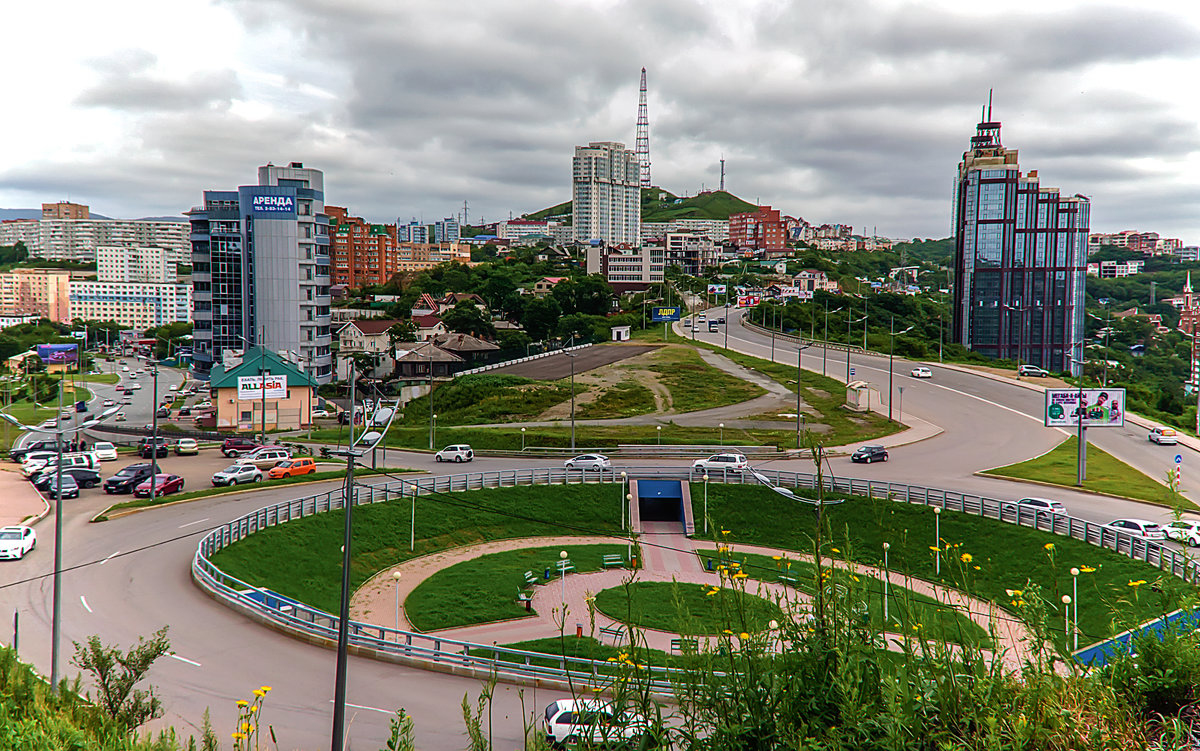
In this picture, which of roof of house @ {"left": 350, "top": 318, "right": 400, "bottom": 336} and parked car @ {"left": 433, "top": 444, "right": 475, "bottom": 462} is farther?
roof of house @ {"left": 350, "top": 318, "right": 400, "bottom": 336}

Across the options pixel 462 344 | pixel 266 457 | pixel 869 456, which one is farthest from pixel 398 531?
pixel 462 344

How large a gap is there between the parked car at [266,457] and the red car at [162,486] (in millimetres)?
5133

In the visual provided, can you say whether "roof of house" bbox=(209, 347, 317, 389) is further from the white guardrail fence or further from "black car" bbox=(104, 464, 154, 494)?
the white guardrail fence

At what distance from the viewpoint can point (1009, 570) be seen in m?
32.8

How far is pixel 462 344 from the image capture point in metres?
88.1

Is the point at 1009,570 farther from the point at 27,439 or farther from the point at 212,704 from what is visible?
the point at 27,439

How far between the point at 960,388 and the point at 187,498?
198 feet

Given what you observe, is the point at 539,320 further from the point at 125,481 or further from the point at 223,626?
the point at 223,626

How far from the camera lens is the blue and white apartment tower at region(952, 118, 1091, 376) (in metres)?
132

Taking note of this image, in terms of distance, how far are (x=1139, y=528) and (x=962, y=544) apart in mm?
8387

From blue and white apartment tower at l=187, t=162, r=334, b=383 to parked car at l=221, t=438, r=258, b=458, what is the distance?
29.6 metres

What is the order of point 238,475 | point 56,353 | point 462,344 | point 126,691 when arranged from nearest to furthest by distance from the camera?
1. point 126,691
2. point 238,475
3. point 462,344
4. point 56,353

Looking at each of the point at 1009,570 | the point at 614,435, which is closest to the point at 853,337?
the point at 614,435

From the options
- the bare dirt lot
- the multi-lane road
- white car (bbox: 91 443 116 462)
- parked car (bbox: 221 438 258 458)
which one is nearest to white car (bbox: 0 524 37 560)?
the multi-lane road
